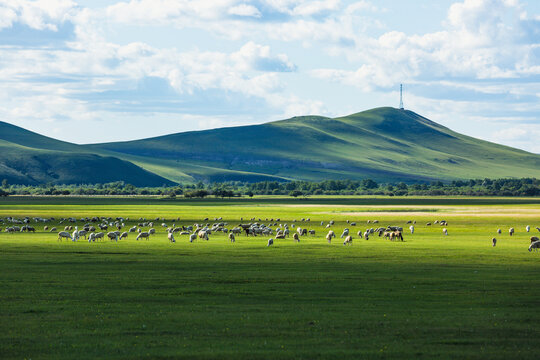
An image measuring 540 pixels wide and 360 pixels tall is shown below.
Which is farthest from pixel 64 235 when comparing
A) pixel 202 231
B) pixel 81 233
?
pixel 202 231

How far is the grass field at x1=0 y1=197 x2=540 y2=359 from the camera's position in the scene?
19734mm

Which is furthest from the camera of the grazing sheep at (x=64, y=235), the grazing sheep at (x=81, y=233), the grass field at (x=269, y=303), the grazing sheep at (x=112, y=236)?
the grazing sheep at (x=81, y=233)

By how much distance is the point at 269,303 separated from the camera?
26531 mm

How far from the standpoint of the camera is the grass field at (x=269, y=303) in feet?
64.7

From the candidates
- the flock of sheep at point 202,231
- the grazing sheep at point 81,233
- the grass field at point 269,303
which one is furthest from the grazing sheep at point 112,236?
the grass field at point 269,303

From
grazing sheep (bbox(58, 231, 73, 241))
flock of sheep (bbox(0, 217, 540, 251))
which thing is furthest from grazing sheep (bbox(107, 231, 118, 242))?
grazing sheep (bbox(58, 231, 73, 241))

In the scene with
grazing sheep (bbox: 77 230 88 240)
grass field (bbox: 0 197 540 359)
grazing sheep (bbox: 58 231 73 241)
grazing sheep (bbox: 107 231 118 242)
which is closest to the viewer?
grass field (bbox: 0 197 540 359)

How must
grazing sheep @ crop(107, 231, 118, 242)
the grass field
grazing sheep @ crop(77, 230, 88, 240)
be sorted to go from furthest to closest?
1. grazing sheep @ crop(77, 230, 88, 240)
2. grazing sheep @ crop(107, 231, 118, 242)
3. the grass field

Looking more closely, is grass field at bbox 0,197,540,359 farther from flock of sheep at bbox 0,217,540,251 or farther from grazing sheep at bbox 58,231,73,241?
→ flock of sheep at bbox 0,217,540,251

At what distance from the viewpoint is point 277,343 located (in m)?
20.1

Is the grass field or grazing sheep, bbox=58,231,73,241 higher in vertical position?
grazing sheep, bbox=58,231,73,241

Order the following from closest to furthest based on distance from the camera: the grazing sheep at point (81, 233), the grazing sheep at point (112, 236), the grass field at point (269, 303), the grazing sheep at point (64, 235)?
the grass field at point (269, 303) → the grazing sheep at point (64, 235) → the grazing sheep at point (112, 236) → the grazing sheep at point (81, 233)

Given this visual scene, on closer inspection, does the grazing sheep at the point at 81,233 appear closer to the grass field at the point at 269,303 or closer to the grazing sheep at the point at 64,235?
the grazing sheep at the point at 64,235

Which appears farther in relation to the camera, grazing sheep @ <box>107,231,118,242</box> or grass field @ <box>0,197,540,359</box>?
grazing sheep @ <box>107,231,118,242</box>
